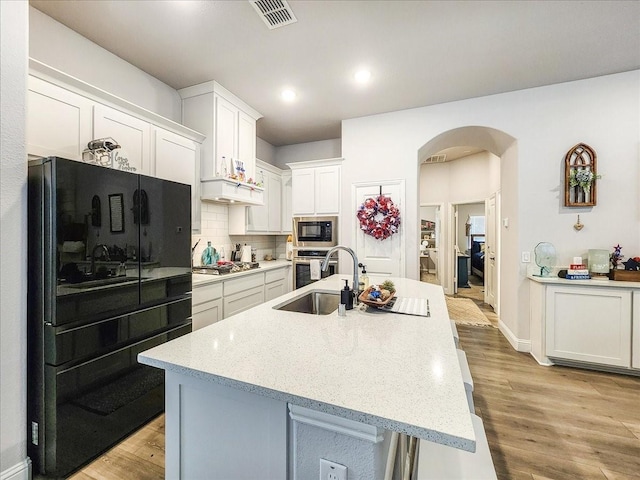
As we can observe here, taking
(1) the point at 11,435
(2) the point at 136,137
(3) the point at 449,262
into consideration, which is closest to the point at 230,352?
(1) the point at 11,435

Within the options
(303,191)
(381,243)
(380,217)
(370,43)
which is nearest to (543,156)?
(380,217)

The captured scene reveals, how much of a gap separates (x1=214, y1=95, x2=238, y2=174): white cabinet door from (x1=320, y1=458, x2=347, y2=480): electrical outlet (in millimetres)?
2889

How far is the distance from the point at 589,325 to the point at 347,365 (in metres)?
3.06

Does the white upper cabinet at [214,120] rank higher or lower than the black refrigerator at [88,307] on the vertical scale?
higher

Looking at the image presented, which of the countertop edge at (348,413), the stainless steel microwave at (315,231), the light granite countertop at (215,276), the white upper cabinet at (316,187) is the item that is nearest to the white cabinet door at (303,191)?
the white upper cabinet at (316,187)

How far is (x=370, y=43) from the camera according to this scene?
2377mm

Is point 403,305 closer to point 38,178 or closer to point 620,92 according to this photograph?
point 38,178

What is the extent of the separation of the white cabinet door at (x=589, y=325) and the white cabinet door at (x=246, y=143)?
11.6 feet

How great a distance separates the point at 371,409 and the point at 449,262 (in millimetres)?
6227

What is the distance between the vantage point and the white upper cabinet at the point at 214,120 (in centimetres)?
304

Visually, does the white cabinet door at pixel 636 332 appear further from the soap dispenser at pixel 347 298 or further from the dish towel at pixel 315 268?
the dish towel at pixel 315 268

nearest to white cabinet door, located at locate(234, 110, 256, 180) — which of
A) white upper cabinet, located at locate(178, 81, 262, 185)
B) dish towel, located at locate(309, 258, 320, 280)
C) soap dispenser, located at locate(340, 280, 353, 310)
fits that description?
Answer: white upper cabinet, located at locate(178, 81, 262, 185)

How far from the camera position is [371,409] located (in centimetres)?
71

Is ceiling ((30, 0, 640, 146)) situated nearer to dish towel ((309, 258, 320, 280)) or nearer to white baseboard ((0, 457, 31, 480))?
dish towel ((309, 258, 320, 280))
